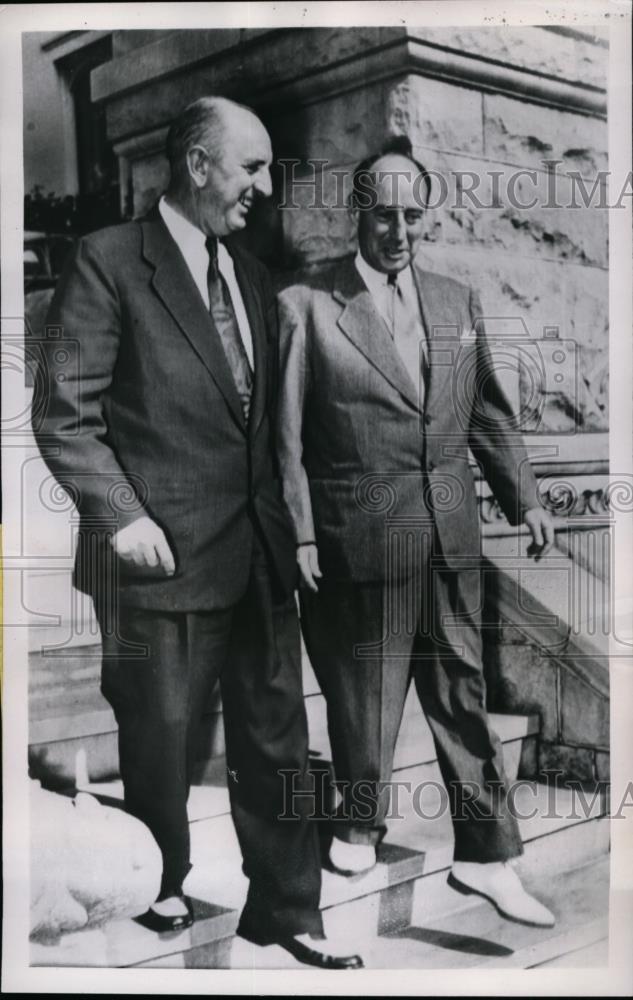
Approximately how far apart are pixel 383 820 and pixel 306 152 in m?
2.11

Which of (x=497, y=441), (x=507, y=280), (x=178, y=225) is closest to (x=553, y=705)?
(x=497, y=441)

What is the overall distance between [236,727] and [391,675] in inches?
20.1

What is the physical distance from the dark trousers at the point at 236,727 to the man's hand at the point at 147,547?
150mm

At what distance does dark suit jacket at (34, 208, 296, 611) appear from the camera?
3.29m

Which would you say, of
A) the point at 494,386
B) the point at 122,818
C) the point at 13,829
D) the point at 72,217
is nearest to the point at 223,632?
the point at 122,818

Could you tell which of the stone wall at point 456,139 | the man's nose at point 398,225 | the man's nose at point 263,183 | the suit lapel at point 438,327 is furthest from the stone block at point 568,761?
the man's nose at point 263,183

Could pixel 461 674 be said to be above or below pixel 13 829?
above

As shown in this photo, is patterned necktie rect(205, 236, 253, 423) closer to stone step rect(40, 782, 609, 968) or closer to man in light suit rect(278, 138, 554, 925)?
man in light suit rect(278, 138, 554, 925)

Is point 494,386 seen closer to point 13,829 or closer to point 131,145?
point 131,145

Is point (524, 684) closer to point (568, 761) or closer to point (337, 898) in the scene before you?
point (568, 761)

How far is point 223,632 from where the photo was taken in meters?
3.33

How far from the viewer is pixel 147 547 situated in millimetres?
3309

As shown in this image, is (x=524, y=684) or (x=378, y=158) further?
(x=524, y=684)

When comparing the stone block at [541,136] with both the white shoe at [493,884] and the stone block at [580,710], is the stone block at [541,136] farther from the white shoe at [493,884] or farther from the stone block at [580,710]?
the white shoe at [493,884]
